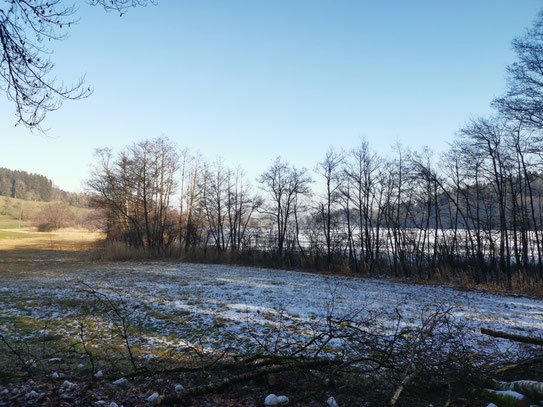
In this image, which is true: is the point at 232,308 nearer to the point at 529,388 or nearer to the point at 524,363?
the point at 524,363

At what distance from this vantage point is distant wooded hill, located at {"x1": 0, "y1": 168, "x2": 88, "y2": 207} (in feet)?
361

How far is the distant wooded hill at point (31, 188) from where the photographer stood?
110 m

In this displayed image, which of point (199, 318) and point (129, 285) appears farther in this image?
point (129, 285)

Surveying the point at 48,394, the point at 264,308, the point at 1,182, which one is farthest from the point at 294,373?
the point at 1,182

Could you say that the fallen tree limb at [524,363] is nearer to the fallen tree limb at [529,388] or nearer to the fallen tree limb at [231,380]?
the fallen tree limb at [529,388]

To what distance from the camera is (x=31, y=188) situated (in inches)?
4579

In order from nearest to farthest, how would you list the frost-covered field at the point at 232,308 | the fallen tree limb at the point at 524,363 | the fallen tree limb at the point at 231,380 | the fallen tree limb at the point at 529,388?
the fallen tree limb at the point at 529,388
the fallen tree limb at the point at 231,380
the fallen tree limb at the point at 524,363
the frost-covered field at the point at 232,308

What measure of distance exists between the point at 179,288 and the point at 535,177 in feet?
70.5

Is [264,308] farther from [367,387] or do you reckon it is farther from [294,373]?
[367,387]

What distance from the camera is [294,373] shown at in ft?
12.2

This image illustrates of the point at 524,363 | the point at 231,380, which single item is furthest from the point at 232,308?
the point at 524,363

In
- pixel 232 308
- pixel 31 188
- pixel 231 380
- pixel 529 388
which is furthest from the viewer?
pixel 31 188

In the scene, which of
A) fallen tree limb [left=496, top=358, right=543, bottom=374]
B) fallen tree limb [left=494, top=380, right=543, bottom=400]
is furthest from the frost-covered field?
fallen tree limb [left=494, top=380, right=543, bottom=400]

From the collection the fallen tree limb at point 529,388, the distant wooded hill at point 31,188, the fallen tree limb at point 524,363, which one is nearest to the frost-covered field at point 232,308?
the fallen tree limb at point 524,363
